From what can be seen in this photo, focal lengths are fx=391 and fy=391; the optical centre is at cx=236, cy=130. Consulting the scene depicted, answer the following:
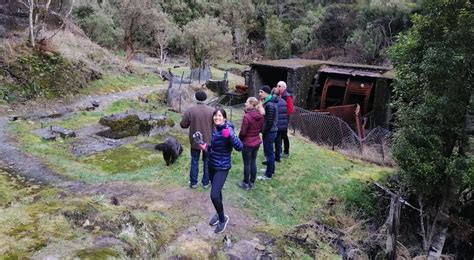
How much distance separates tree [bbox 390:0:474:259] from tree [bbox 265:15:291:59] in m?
33.7

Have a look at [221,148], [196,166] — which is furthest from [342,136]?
[221,148]

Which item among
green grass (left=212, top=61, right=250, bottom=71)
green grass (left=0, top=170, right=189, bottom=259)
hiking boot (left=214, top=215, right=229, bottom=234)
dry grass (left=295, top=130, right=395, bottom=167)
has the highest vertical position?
green grass (left=0, top=170, right=189, bottom=259)

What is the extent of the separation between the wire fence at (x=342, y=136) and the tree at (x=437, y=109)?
13.3 feet

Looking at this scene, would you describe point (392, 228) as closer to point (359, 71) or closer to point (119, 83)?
point (359, 71)

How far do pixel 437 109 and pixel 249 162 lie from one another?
3.80 meters

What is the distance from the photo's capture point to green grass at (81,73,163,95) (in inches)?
699

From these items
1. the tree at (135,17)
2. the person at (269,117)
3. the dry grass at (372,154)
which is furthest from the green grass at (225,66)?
the person at (269,117)

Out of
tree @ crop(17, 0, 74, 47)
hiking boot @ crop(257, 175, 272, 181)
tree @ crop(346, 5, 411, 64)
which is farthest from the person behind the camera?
tree @ crop(346, 5, 411, 64)

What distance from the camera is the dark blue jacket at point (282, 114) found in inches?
342

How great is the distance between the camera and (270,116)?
8023mm

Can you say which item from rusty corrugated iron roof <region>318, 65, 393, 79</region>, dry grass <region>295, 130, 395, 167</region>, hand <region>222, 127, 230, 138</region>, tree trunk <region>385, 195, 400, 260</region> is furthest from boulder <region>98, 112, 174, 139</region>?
rusty corrugated iron roof <region>318, 65, 393, 79</region>

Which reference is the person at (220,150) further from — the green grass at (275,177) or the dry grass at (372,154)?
the dry grass at (372,154)

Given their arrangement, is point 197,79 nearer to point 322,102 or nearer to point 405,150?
point 322,102

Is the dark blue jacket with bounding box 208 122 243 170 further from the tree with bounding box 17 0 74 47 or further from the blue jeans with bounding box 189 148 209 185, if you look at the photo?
the tree with bounding box 17 0 74 47
